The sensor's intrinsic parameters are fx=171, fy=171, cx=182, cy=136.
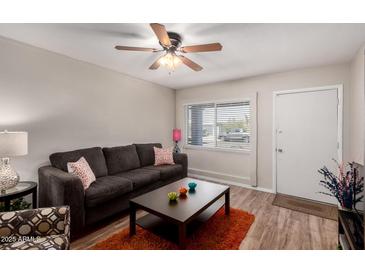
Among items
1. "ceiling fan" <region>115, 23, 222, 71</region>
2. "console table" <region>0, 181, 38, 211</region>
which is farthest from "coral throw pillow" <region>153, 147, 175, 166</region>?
"console table" <region>0, 181, 38, 211</region>

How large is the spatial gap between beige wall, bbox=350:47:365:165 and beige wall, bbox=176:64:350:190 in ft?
0.53

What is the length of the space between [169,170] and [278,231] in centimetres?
179

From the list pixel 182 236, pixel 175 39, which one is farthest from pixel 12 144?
pixel 175 39

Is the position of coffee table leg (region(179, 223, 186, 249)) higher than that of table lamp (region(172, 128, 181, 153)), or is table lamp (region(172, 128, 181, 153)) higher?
table lamp (region(172, 128, 181, 153))

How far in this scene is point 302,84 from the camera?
9.57 ft

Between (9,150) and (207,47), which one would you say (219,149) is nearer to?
(207,47)

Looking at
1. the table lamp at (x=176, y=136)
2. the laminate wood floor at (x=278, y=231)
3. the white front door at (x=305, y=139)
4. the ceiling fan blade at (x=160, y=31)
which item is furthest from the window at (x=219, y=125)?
the ceiling fan blade at (x=160, y=31)

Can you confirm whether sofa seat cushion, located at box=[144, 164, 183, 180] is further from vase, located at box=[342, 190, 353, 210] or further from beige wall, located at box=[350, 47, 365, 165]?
beige wall, located at box=[350, 47, 365, 165]

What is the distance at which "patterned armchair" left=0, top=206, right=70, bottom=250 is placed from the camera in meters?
1.17

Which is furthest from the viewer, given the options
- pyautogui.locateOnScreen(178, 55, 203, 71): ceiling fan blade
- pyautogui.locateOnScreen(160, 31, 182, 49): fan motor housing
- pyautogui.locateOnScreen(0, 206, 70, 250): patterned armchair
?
pyautogui.locateOnScreen(178, 55, 203, 71): ceiling fan blade

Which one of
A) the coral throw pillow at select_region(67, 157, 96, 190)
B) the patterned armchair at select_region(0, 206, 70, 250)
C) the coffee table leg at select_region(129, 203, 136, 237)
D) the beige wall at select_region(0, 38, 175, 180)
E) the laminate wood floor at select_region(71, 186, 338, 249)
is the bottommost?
the laminate wood floor at select_region(71, 186, 338, 249)

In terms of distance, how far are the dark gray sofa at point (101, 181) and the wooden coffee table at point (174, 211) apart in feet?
1.56

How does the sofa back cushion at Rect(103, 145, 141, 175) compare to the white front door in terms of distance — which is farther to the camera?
the sofa back cushion at Rect(103, 145, 141, 175)

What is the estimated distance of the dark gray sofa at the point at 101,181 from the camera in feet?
6.05
